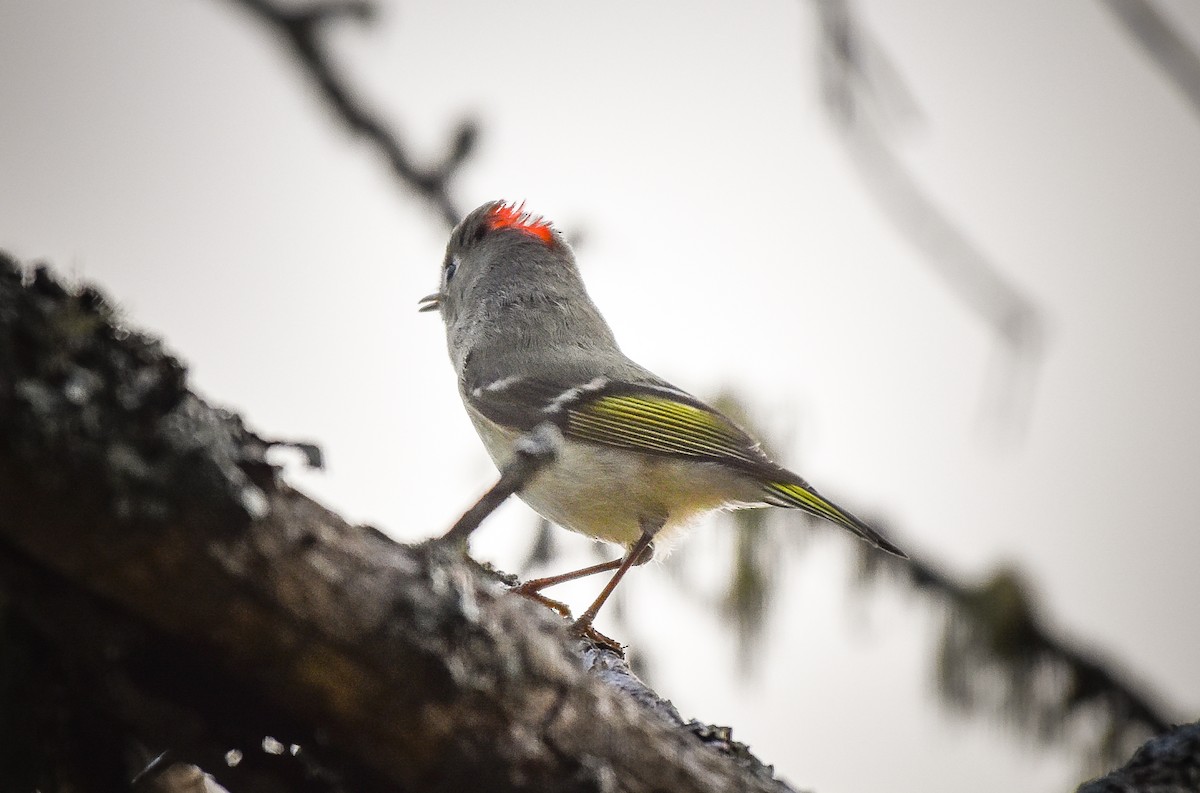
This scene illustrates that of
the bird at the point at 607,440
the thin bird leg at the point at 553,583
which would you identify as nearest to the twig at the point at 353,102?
the bird at the point at 607,440

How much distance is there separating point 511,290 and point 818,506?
1.10 meters

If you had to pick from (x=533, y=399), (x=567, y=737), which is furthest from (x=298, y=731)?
(x=533, y=399)

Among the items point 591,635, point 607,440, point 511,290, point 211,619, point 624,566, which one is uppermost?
point 511,290

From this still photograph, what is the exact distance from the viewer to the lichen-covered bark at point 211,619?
0.65m

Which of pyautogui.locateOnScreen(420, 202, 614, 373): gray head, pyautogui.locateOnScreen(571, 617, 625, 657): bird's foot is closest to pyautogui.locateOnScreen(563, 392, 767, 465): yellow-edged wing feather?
pyautogui.locateOnScreen(420, 202, 614, 373): gray head

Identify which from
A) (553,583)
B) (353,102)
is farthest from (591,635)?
(353,102)

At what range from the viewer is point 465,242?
2.91 metres

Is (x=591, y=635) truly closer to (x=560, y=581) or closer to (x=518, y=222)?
(x=560, y=581)

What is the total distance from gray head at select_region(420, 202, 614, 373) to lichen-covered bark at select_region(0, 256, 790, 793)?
5.49ft

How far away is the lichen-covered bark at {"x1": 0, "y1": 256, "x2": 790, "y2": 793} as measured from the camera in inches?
25.4

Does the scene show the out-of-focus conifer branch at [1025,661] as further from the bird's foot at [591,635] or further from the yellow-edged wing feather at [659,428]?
the bird's foot at [591,635]

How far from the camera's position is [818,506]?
191 centimetres

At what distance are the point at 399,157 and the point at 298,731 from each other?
4.00ft

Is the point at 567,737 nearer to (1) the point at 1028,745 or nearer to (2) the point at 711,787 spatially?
(2) the point at 711,787
